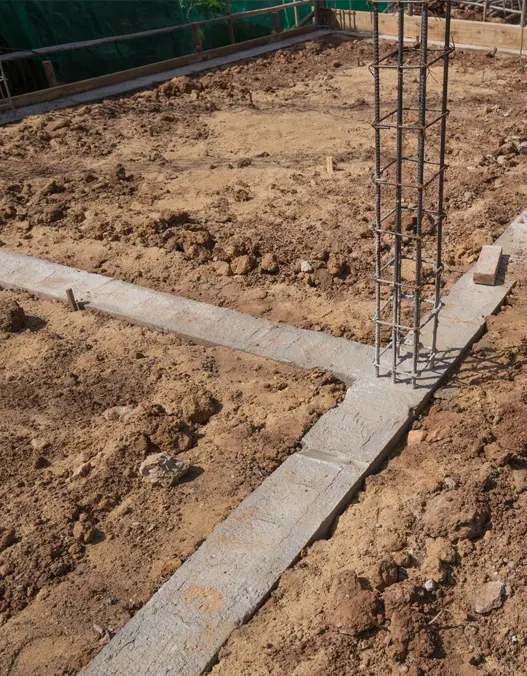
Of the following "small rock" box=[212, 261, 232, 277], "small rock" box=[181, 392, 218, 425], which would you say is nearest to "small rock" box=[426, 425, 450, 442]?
"small rock" box=[181, 392, 218, 425]

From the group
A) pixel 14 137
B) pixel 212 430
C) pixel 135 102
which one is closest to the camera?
pixel 212 430

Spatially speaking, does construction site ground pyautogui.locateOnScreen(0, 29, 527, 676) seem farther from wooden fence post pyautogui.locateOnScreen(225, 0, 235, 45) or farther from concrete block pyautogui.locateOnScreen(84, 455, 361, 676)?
→ wooden fence post pyautogui.locateOnScreen(225, 0, 235, 45)

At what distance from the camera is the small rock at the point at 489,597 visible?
3316 millimetres

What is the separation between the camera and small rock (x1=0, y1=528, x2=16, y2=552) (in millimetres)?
3934

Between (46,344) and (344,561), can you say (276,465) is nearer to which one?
(344,561)

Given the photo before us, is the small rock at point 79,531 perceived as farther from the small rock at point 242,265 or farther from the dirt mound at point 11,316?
the small rock at point 242,265

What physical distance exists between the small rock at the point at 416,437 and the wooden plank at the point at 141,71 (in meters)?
11.6

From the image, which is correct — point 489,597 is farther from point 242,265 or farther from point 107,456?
point 242,265

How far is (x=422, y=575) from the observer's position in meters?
3.53

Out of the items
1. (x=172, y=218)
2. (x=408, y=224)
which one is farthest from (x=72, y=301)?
(x=408, y=224)

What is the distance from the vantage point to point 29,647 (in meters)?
3.40

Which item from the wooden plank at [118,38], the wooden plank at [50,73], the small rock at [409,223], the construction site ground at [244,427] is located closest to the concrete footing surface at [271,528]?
the construction site ground at [244,427]

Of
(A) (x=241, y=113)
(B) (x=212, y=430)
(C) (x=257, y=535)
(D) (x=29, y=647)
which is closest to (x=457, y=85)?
(A) (x=241, y=113)

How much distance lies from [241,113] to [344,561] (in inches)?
391
